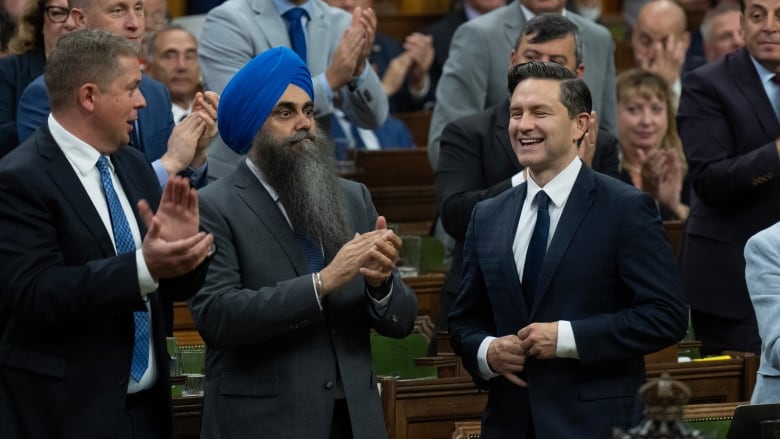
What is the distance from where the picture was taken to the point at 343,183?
4.30 meters

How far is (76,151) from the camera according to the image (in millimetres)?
3926

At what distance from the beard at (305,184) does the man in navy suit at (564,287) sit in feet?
1.23

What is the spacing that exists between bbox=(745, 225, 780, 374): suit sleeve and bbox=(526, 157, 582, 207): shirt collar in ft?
2.29

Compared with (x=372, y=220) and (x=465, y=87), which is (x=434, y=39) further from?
(x=372, y=220)

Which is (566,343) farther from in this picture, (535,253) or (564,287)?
(535,253)

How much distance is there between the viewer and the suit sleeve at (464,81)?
5957mm

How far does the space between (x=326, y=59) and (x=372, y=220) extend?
175cm

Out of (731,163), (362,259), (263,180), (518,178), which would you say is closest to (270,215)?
(263,180)

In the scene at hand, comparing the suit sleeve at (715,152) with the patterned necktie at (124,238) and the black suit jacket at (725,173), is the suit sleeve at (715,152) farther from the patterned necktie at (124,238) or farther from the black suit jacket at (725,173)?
the patterned necktie at (124,238)

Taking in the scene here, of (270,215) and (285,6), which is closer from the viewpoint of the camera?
(270,215)

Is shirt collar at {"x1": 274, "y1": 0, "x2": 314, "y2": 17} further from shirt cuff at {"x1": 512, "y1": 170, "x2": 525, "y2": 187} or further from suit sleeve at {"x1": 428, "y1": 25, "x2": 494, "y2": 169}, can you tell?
shirt cuff at {"x1": 512, "y1": 170, "x2": 525, "y2": 187}

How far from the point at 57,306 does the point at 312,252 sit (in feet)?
2.40

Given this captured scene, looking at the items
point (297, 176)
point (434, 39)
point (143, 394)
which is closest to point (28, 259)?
point (143, 394)

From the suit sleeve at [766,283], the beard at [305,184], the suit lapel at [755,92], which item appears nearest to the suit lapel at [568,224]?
the beard at [305,184]
